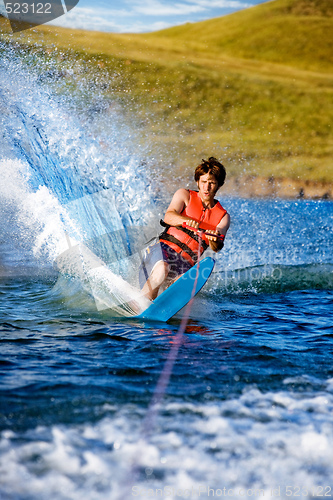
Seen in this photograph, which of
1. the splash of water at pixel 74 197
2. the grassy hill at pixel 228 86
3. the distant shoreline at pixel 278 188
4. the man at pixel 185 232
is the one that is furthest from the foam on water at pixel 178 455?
the grassy hill at pixel 228 86

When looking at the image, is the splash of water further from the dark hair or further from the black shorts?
the dark hair

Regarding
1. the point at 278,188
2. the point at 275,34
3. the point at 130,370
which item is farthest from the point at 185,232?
the point at 275,34

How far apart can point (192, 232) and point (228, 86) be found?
46652 mm

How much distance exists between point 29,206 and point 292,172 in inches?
1445

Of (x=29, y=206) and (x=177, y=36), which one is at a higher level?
(x=177, y=36)

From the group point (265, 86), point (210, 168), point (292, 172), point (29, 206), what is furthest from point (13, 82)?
point (265, 86)

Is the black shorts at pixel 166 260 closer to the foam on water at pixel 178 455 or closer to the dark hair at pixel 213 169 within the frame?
the dark hair at pixel 213 169

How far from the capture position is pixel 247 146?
44.9 meters

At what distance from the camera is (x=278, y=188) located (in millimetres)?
40594

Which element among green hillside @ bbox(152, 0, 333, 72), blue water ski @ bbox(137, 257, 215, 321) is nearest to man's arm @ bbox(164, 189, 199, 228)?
blue water ski @ bbox(137, 257, 215, 321)

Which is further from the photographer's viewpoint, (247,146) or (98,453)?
(247,146)

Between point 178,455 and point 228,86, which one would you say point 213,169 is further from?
point 228,86

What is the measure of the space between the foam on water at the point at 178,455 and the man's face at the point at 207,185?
8.03 feet

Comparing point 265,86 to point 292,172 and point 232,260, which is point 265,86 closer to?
point 292,172
